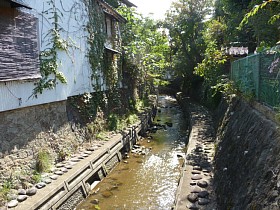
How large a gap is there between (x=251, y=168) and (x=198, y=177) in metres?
2.86

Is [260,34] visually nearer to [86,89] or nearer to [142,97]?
[86,89]

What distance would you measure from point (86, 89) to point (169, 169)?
5.25m

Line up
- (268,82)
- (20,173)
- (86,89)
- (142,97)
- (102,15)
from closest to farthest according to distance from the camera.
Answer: (268,82) < (20,173) < (86,89) < (102,15) < (142,97)

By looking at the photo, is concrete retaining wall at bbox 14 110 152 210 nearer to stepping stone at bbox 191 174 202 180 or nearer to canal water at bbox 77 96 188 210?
canal water at bbox 77 96 188 210

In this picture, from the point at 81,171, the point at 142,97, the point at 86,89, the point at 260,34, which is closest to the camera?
the point at 81,171

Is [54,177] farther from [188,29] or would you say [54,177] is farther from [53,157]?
[188,29]

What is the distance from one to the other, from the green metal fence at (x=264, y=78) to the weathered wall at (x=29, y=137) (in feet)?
22.1

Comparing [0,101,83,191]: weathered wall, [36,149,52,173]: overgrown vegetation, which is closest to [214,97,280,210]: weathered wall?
[36,149,52,173]: overgrown vegetation

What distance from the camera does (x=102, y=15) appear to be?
49.0 feet

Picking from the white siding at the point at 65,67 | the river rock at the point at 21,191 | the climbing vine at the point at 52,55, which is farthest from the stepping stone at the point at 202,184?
the climbing vine at the point at 52,55

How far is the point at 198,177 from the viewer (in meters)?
7.60

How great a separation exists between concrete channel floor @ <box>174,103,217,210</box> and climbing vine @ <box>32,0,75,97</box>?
537 cm

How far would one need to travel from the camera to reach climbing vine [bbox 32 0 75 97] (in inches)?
345

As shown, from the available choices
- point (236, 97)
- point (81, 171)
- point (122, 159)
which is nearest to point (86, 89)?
point (122, 159)
